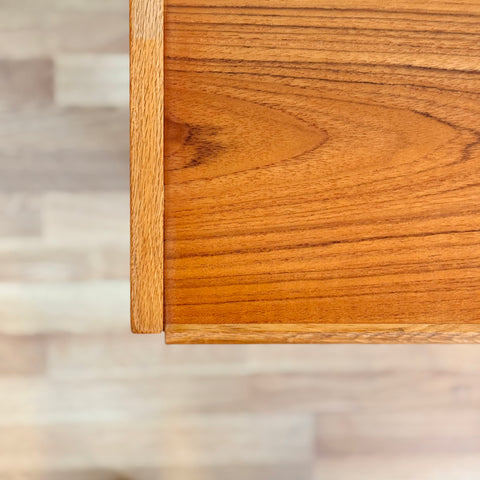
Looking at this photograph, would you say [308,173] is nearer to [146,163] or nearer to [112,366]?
[146,163]

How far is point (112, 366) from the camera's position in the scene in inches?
19.3

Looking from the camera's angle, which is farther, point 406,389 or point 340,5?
point 406,389

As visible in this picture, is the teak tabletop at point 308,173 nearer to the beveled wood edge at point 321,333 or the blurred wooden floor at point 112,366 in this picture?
the beveled wood edge at point 321,333

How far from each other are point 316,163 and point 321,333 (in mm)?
66

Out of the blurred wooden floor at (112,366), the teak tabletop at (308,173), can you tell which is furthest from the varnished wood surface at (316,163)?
the blurred wooden floor at (112,366)

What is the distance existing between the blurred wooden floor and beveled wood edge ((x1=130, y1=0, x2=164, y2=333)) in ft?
0.94

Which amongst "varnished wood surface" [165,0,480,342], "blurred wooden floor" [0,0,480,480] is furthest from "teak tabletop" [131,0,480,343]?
"blurred wooden floor" [0,0,480,480]

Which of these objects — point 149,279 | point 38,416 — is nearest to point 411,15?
point 149,279

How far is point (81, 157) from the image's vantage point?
18.8 inches

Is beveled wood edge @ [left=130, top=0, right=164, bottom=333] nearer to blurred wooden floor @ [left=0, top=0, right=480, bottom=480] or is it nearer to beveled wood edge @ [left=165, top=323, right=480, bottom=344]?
beveled wood edge @ [left=165, top=323, right=480, bottom=344]

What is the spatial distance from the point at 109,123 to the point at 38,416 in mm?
269

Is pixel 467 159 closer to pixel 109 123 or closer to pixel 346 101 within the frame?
pixel 346 101

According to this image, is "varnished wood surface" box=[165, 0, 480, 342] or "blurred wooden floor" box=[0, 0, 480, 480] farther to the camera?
"blurred wooden floor" box=[0, 0, 480, 480]

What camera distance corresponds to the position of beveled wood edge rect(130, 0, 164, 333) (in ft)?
0.64
